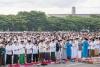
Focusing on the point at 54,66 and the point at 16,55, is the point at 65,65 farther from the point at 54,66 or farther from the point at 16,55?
the point at 16,55

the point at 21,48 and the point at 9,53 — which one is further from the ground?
the point at 21,48

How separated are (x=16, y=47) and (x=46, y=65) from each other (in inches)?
77.9

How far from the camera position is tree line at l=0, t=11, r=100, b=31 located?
101m

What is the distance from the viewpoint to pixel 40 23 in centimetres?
10862

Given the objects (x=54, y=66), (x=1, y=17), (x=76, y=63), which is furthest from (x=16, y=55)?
(x=1, y=17)

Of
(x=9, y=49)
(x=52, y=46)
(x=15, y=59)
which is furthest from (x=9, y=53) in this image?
(x=52, y=46)

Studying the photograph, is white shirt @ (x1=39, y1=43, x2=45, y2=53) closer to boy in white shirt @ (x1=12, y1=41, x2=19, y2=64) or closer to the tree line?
boy in white shirt @ (x1=12, y1=41, x2=19, y2=64)

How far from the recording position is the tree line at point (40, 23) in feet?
333

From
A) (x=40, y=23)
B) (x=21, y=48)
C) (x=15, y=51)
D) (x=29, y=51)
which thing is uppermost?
(x=21, y=48)

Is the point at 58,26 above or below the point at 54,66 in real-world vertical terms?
below

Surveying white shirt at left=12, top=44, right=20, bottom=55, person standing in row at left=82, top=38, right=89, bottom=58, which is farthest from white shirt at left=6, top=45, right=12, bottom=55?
person standing in row at left=82, top=38, right=89, bottom=58

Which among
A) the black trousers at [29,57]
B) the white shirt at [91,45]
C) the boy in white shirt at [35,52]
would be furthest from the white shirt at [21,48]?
the white shirt at [91,45]

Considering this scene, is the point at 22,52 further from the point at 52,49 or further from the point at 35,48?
the point at 52,49

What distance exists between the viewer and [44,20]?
110 m
